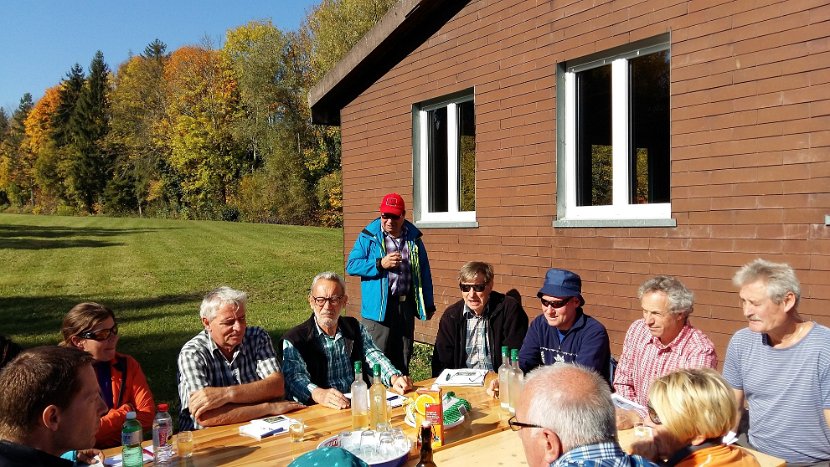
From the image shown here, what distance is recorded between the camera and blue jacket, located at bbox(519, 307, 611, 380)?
421 cm

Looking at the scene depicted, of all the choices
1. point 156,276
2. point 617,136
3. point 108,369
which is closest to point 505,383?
point 108,369

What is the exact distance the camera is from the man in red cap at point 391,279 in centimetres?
576

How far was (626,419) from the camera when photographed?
3.13 meters

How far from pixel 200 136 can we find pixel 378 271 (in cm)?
3938

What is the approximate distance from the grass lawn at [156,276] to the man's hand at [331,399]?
11.0 feet

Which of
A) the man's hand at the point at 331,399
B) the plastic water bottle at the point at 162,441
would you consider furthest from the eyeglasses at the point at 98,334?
Answer: the man's hand at the point at 331,399

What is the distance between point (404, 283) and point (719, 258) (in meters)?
2.68

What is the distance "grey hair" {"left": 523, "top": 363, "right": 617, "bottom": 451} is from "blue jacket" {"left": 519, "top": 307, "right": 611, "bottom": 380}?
91.2 inches

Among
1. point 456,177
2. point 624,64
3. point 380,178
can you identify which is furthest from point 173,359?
point 624,64

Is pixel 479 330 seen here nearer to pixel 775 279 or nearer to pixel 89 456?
pixel 775 279

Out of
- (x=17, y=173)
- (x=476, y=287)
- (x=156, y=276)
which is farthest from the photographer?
(x=17, y=173)

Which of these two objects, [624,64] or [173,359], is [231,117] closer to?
[173,359]

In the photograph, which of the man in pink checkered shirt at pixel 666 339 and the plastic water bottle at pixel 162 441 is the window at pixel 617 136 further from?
the plastic water bottle at pixel 162 441

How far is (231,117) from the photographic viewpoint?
42.5m
